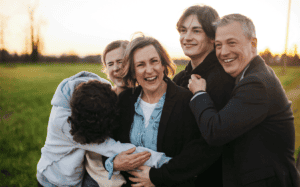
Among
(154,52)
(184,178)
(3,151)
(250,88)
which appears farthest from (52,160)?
(3,151)

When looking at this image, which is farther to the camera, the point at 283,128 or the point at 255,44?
the point at 255,44

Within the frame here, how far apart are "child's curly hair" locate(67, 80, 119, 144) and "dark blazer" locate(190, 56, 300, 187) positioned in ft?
3.03

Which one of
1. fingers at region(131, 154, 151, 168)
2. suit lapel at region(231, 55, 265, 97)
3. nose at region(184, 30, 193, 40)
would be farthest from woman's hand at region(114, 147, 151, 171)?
nose at region(184, 30, 193, 40)

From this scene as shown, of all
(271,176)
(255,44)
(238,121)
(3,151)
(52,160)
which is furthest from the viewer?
(3,151)

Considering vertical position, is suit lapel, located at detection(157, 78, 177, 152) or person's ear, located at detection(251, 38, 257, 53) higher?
person's ear, located at detection(251, 38, 257, 53)

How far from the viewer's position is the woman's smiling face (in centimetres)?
229

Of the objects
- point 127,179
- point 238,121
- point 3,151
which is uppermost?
point 238,121

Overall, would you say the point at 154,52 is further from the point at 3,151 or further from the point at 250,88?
the point at 3,151

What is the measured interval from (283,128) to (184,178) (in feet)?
3.57

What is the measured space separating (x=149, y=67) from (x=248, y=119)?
115cm

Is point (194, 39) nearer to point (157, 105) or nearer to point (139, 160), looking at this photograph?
point (157, 105)

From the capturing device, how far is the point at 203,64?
248cm

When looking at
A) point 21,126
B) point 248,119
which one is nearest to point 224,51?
point 248,119

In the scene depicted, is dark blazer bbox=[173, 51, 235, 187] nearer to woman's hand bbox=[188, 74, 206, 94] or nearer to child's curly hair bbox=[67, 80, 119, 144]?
woman's hand bbox=[188, 74, 206, 94]
